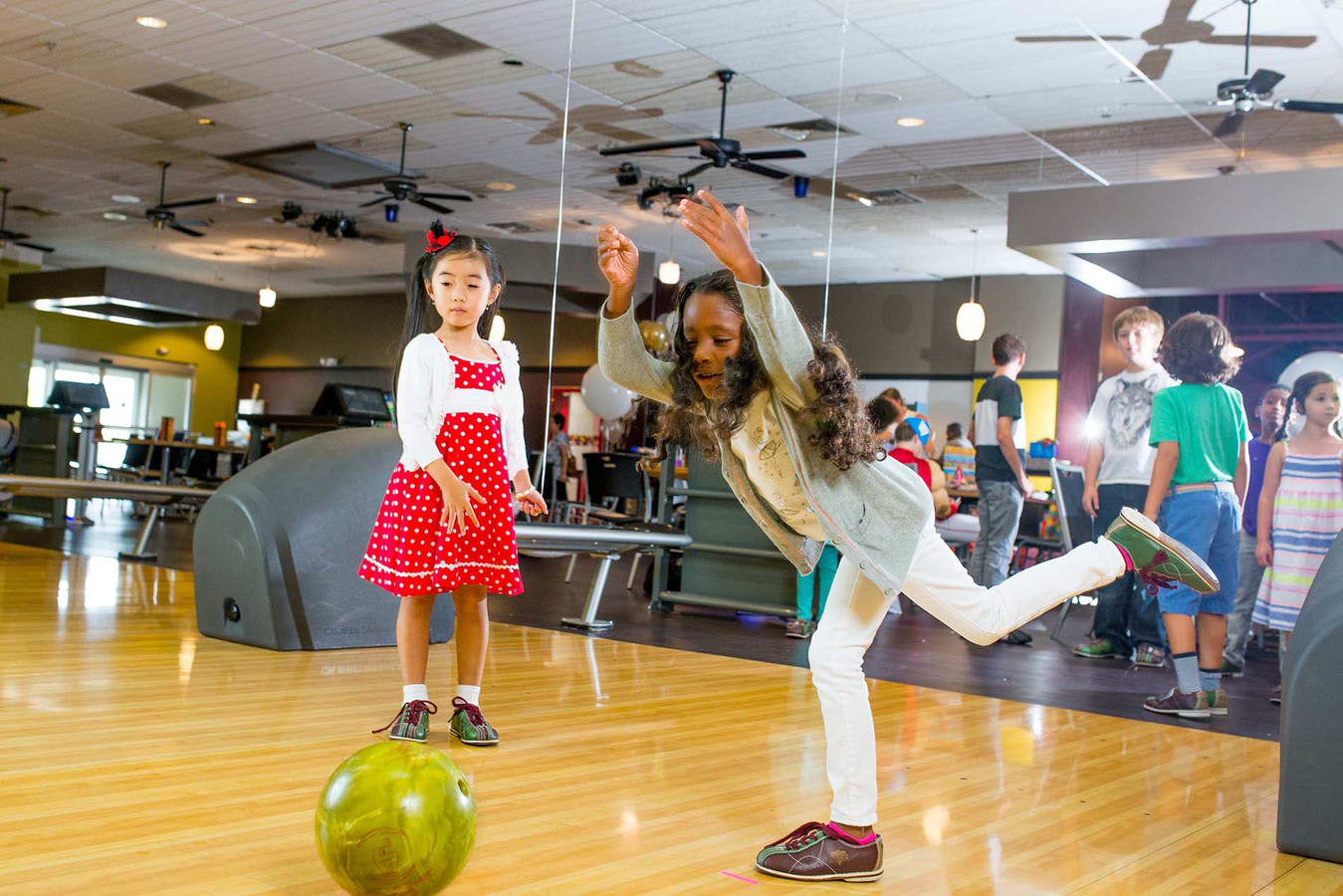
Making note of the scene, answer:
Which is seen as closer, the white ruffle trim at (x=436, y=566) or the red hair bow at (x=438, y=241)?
the white ruffle trim at (x=436, y=566)

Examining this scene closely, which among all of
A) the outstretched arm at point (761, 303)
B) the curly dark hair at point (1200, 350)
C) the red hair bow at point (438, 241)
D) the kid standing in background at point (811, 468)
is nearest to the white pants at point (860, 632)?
the kid standing in background at point (811, 468)

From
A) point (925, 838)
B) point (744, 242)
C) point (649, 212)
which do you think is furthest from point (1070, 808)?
point (649, 212)

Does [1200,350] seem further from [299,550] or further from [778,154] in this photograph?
[778,154]

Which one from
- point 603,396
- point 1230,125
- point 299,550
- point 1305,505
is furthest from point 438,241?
point 603,396

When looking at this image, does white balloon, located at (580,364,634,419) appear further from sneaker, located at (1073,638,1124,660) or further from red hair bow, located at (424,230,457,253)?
red hair bow, located at (424,230,457,253)

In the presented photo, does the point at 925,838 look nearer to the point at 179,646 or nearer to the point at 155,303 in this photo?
the point at 179,646

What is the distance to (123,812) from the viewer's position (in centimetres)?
177

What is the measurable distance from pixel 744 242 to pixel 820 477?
14.6 inches

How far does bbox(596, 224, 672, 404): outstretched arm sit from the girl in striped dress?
2.94 m

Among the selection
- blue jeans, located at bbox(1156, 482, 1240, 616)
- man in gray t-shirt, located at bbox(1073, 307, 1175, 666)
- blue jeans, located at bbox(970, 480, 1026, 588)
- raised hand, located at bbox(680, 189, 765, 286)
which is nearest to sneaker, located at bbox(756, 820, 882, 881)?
raised hand, located at bbox(680, 189, 765, 286)

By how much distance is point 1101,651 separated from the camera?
4863 mm

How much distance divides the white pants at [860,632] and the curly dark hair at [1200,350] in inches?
79.1

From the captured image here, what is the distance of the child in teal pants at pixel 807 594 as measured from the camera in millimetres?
4893

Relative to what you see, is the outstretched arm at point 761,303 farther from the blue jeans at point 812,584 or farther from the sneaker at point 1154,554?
the blue jeans at point 812,584
